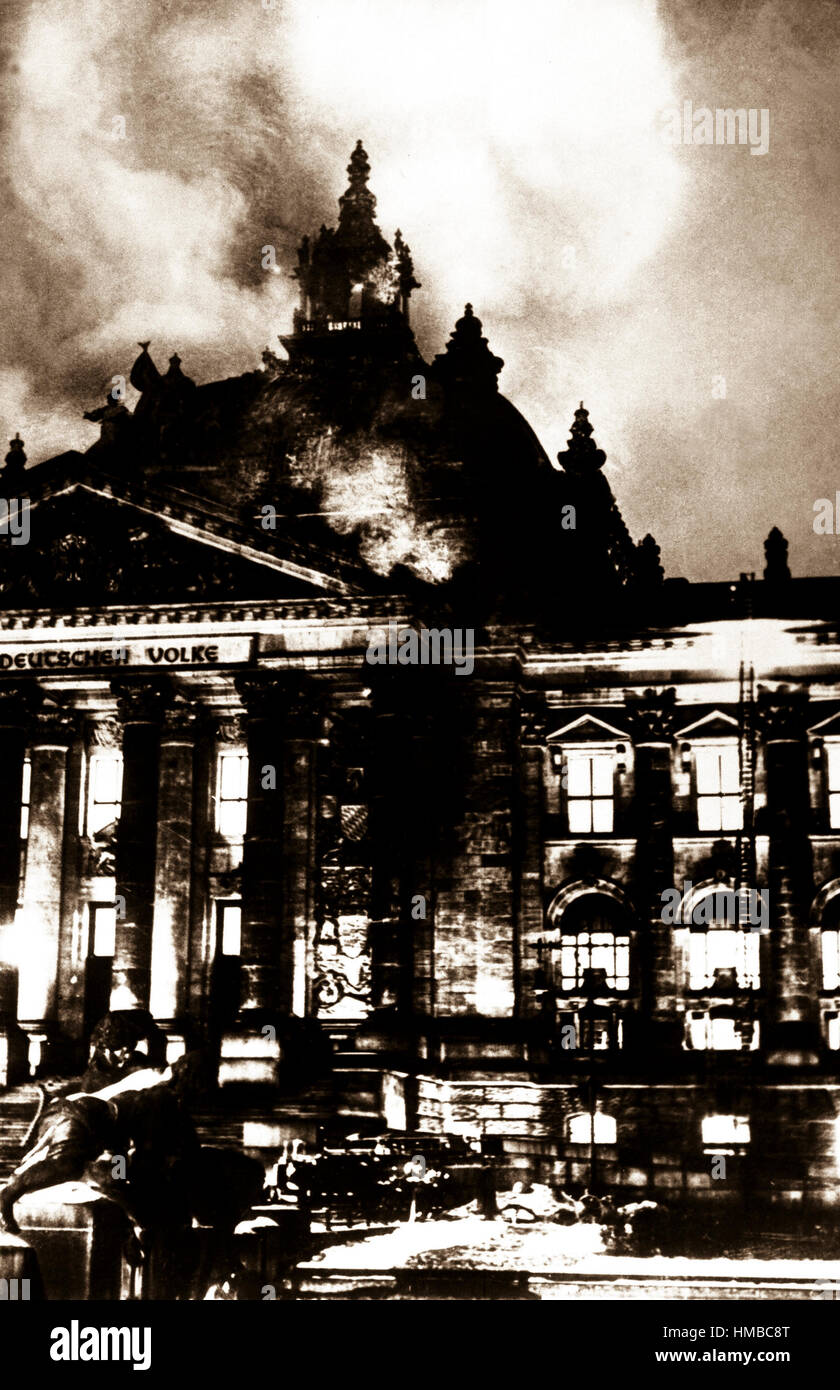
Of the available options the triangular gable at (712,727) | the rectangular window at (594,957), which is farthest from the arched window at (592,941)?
the triangular gable at (712,727)

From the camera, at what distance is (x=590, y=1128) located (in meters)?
50.4

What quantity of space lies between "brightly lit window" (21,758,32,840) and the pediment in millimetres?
4222

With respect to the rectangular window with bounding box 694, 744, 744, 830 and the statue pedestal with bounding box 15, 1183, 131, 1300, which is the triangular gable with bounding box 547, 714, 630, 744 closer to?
the rectangular window with bounding box 694, 744, 744, 830

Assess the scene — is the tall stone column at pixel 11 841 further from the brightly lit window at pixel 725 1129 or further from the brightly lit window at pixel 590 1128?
the brightly lit window at pixel 725 1129

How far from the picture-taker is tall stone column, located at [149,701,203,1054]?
52.7 meters

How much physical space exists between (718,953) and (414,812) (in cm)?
800

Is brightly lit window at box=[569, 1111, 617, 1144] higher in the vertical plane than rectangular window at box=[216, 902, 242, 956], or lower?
lower

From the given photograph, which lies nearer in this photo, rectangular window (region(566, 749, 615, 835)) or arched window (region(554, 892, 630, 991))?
arched window (region(554, 892, 630, 991))

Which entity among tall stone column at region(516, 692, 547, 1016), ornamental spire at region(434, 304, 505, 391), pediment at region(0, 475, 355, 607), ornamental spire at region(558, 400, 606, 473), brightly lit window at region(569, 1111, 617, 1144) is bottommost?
brightly lit window at region(569, 1111, 617, 1144)

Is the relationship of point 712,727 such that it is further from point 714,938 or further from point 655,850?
point 714,938

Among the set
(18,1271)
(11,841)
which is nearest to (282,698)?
(11,841)

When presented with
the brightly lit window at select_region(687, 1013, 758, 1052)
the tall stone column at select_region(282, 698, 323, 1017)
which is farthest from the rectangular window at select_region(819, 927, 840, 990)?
the tall stone column at select_region(282, 698, 323, 1017)

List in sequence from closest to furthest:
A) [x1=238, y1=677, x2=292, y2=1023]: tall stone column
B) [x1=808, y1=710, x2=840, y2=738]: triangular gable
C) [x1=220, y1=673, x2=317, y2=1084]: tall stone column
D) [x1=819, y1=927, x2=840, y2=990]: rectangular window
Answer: [x1=220, y1=673, x2=317, y2=1084]: tall stone column
[x1=238, y1=677, x2=292, y2=1023]: tall stone column
[x1=819, y1=927, x2=840, y2=990]: rectangular window
[x1=808, y1=710, x2=840, y2=738]: triangular gable

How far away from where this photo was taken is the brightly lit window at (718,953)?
176 feet
